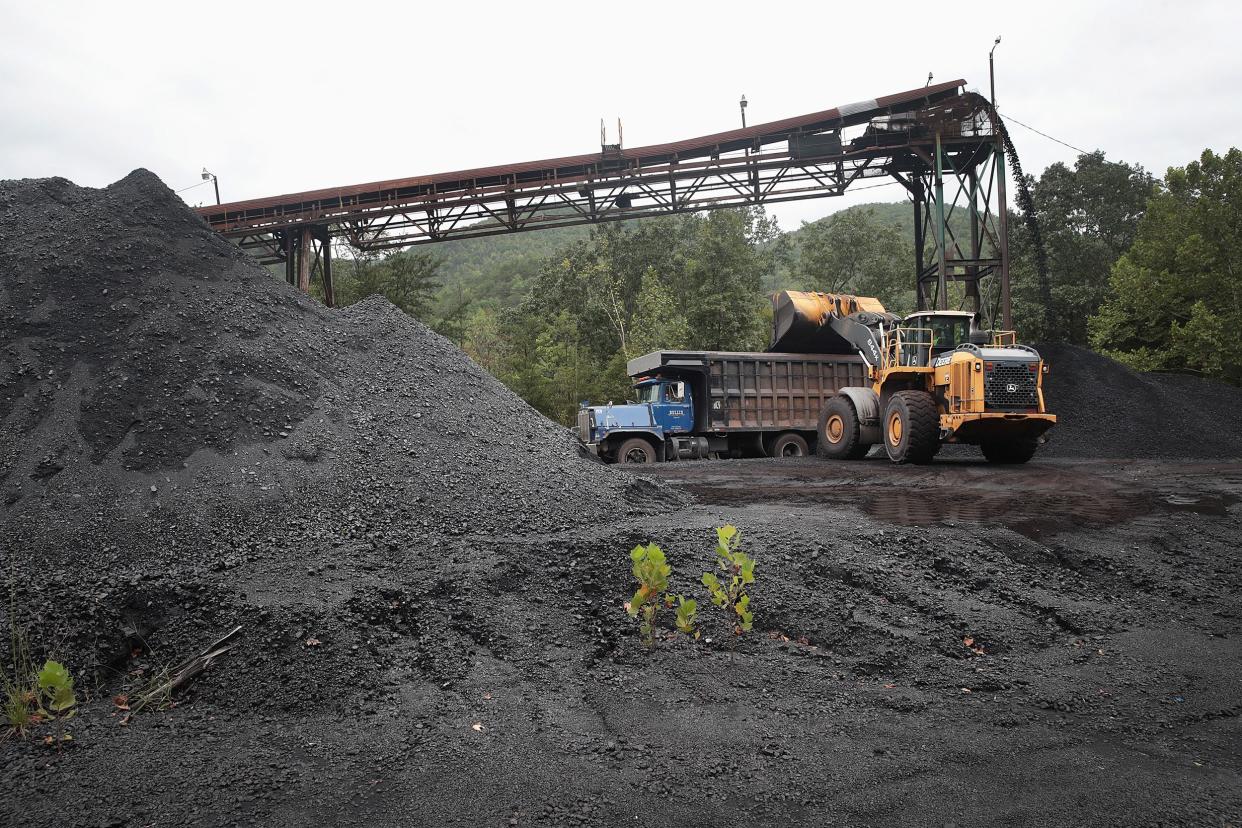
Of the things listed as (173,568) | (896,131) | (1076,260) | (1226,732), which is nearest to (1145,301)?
(1076,260)

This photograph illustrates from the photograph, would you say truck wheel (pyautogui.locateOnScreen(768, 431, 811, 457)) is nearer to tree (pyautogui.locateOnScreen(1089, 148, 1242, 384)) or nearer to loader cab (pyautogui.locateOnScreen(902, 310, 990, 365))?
loader cab (pyautogui.locateOnScreen(902, 310, 990, 365))

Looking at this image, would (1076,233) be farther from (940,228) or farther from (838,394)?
(838,394)

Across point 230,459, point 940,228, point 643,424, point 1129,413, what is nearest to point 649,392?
point 643,424

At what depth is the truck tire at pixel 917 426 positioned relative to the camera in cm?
1203

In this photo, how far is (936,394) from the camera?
1284 centimetres

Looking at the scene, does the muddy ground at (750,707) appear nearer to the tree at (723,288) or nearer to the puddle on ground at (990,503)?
the puddle on ground at (990,503)

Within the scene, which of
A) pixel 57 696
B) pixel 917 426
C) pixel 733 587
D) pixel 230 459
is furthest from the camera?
pixel 917 426

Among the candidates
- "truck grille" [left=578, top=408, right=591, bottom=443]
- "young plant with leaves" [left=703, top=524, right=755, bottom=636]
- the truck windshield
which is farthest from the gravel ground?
the truck windshield

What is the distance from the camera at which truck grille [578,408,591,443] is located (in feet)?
51.4

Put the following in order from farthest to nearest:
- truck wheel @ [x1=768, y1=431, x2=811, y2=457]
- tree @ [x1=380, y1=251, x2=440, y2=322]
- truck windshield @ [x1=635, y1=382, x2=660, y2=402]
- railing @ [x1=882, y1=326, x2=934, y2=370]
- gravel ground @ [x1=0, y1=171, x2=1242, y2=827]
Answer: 1. tree @ [x1=380, y1=251, x2=440, y2=322]
2. truck wheel @ [x1=768, y1=431, x2=811, y2=457]
3. truck windshield @ [x1=635, y1=382, x2=660, y2=402]
4. railing @ [x1=882, y1=326, x2=934, y2=370]
5. gravel ground @ [x1=0, y1=171, x2=1242, y2=827]

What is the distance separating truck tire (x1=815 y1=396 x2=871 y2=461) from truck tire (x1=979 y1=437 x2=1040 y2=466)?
6.46 feet

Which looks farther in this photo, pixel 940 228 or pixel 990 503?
pixel 940 228

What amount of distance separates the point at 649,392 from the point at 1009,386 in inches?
298

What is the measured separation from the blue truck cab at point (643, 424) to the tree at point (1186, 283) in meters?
16.2
